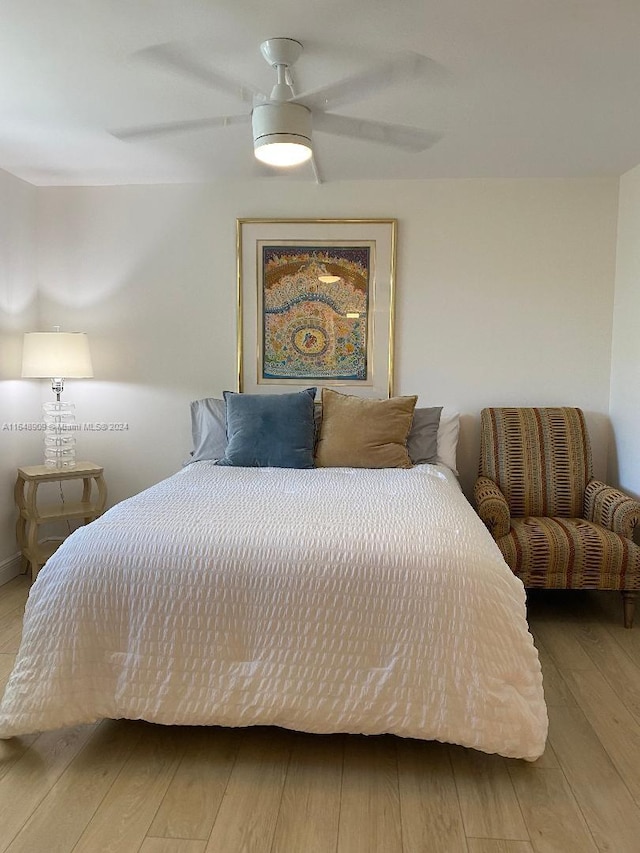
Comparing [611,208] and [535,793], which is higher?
[611,208]

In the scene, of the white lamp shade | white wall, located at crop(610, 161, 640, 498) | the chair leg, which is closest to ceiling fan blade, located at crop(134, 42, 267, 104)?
the white lamp shade

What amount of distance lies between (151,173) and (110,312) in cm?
86

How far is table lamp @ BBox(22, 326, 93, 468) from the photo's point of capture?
3.62 metres

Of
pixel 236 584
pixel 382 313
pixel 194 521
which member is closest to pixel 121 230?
pixel 382 313

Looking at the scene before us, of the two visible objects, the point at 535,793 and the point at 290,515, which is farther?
the point at 290,515

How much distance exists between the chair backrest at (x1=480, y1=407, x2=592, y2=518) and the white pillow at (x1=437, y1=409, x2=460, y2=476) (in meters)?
0.19

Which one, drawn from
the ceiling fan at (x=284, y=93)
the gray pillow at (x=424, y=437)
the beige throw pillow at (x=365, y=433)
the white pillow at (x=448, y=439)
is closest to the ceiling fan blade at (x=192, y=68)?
the ceiling fan at (x=284, y=93)

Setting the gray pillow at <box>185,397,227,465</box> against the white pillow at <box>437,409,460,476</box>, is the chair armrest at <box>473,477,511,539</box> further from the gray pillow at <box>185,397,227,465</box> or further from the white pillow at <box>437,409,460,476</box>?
the gray pillow at <box>185,397,227,465</box>

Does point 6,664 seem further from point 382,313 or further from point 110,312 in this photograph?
point 382,313

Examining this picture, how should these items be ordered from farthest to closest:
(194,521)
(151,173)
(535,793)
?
(151,173) < (194,521) < (535,793)

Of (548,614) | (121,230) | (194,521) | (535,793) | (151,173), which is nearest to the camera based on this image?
(535,793)

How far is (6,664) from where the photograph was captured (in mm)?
2674

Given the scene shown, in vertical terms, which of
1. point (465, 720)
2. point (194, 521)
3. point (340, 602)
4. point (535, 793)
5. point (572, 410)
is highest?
point (572, 410)

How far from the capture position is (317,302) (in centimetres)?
394
